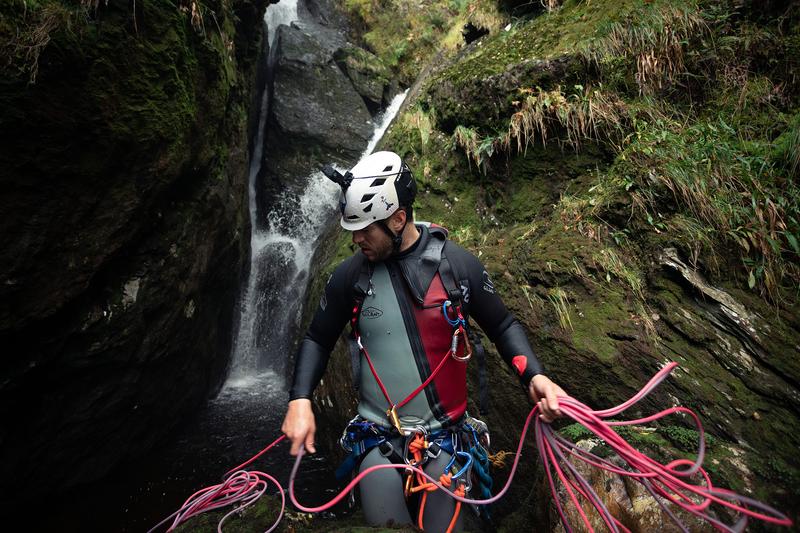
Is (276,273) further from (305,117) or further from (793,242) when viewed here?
(793,242)

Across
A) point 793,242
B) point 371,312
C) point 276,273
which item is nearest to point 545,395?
point 371,312

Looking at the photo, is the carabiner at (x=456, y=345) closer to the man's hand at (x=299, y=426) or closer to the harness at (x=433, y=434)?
the harness at (x=433, y=434)

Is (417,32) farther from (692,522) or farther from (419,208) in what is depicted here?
(692,522)

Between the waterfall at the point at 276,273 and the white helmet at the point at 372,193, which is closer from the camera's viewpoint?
the white helmet at the point at 372,193

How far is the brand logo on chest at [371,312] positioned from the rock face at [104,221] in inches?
114

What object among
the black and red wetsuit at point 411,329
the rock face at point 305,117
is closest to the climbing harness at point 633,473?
the black and red wetsuit at point 411,329

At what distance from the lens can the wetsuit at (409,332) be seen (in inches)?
92.9

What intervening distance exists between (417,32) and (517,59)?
35.3 feet

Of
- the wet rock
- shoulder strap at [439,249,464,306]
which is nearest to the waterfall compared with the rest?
the wet rock

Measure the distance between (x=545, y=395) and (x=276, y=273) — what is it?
8.80 metres

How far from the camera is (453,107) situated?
21.4 feet

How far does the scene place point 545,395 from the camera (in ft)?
6.70

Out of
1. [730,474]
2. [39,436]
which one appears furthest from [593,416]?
[39,436]

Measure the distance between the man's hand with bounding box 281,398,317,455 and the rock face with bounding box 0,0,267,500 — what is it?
2.80 m
